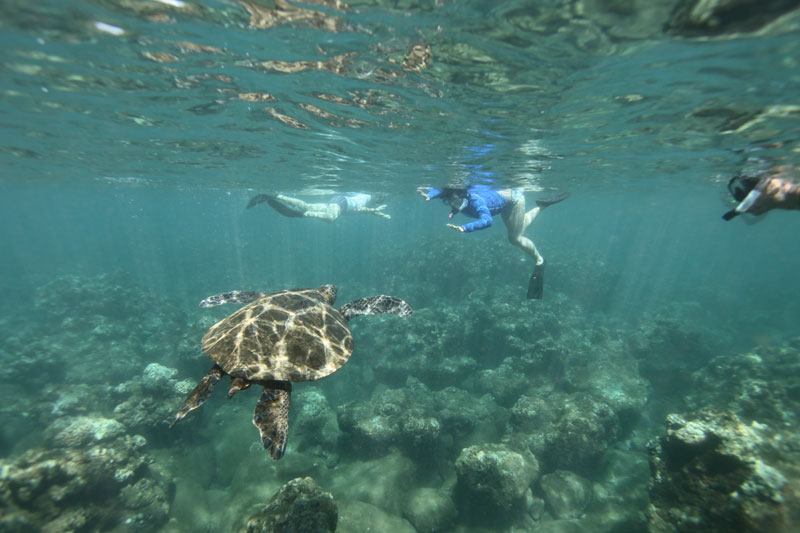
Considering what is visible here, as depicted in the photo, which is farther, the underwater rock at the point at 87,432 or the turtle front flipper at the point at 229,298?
Answer: the underwater rock at the point at 87,432

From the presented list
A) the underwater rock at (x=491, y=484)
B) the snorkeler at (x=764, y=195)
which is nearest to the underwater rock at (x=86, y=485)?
the underwater rock at (x=491, y=484)

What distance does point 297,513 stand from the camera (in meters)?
5.36

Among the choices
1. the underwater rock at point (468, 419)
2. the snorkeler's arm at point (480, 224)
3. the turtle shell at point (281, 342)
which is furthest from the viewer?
the underwater rock at point (468, 419)

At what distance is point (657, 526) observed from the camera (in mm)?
6074

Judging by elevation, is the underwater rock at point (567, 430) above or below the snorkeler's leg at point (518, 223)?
below

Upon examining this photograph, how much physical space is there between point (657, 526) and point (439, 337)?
1153cm

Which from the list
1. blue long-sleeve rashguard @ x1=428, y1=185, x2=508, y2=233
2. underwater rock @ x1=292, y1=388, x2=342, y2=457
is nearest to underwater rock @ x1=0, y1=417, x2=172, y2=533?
underwater rock @ x1=292, y1=388, x2=342, y2=457

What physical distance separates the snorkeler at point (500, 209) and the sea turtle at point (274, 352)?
4.48 meters

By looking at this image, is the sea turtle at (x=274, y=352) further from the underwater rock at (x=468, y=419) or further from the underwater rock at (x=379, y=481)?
the underwater rock at (x=468, y=419)

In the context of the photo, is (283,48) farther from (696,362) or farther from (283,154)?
(696,362)

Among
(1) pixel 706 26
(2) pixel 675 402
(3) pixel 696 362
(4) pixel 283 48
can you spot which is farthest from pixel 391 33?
(3) pixel 696 362

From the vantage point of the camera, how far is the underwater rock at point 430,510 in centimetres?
784

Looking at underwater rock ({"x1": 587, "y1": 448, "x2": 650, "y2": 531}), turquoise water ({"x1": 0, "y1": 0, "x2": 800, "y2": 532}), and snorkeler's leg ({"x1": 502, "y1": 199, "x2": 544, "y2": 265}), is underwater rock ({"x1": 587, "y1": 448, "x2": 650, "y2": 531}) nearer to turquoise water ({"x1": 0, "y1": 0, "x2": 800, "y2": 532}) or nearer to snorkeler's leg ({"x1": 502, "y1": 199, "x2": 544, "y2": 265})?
turquoise water ({"x1": 0, "y1": 0, "x2": 800, "y2": 532})

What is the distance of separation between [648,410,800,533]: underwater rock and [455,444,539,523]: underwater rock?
8.96 feet
